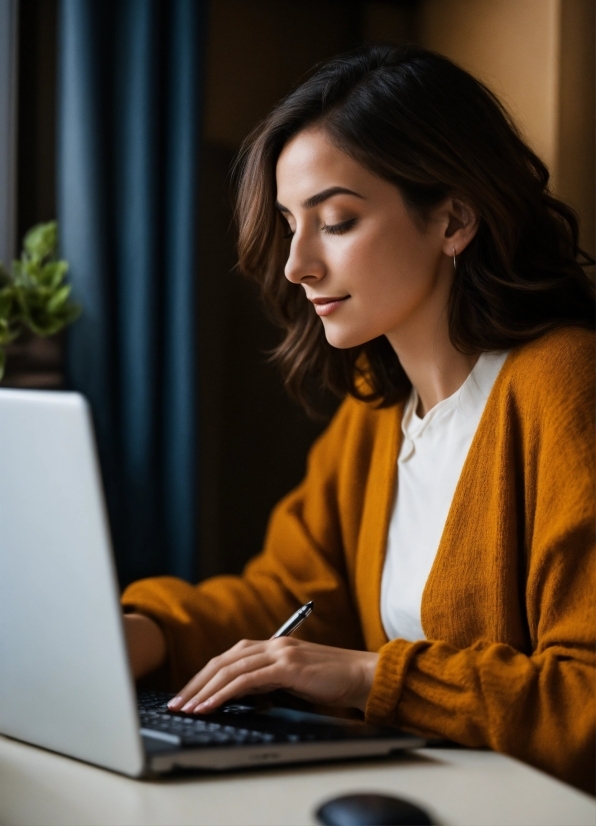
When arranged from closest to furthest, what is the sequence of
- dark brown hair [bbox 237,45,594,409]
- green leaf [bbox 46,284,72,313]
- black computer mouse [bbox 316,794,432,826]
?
black computer mouse [bbox 316,794,432,826] < dark brown hair [bbox 237,45,594,409] < green leaf [bbox 46,284,72,313]

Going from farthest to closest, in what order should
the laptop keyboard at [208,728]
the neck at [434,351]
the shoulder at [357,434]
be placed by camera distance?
the shoulder at [357,434] → the neck at [434,351] → the laptop keyboard at [208,728]

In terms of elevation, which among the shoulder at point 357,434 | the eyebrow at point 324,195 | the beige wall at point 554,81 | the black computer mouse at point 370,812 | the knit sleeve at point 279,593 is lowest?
the knit sleeve at point 279,593

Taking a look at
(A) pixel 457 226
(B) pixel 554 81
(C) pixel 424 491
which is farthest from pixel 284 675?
(B) pixel 554 81

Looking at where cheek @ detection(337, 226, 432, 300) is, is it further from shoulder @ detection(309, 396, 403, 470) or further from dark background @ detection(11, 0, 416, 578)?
dark background @ detection(11, 0, 416, 578)

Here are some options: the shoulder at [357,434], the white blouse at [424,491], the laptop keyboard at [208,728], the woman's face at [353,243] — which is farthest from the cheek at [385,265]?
the laptop keyboard at [208,728]

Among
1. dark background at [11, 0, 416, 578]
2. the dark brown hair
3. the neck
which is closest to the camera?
the dark brown hair

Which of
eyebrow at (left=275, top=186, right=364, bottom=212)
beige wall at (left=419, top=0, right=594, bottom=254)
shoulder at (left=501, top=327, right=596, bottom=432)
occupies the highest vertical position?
beige wall at (left=419, top=0, right=594, bottom=254)

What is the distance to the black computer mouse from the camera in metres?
0.61

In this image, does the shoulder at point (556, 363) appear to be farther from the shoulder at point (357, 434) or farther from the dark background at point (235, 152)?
the dark background at point (235, 152)

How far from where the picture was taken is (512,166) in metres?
1.15

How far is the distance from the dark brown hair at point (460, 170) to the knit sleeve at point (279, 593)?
352 millimetres

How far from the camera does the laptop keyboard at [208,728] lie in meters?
0.74

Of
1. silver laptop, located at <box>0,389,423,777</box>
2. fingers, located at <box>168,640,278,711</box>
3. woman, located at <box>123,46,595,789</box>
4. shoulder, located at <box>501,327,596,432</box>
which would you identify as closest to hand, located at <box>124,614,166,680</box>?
woman, located at <box>123,46,595,789</box>

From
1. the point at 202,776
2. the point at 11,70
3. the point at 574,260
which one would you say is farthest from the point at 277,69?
the point at 202,776
